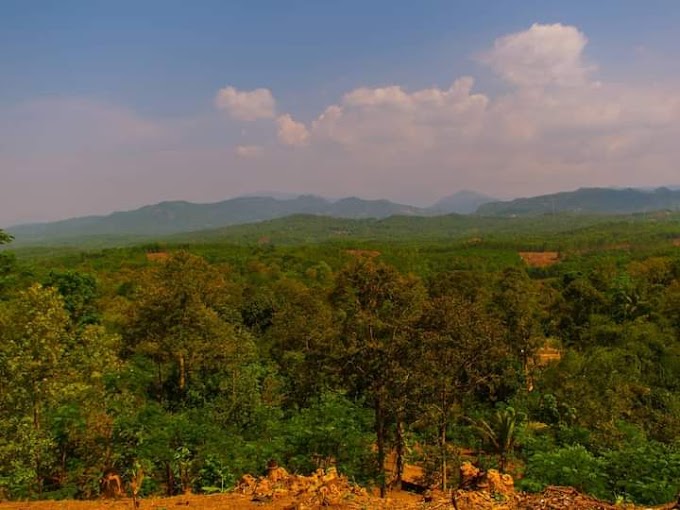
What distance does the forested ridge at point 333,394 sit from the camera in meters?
10.5

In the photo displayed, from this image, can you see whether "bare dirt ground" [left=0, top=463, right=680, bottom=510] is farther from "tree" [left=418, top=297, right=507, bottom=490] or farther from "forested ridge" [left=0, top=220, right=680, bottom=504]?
"tree" [left=418, top=297, right=507, bottom=490]

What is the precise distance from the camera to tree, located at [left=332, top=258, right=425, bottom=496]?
1266 centimetres

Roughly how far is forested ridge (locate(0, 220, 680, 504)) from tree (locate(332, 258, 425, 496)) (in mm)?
39

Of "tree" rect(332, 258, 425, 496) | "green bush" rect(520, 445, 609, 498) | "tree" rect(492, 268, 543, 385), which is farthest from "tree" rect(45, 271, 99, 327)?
"green bush" rect(520, 445, 609, 498)

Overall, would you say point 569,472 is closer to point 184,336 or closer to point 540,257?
point 184,336


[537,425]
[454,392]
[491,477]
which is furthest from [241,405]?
[537,425]

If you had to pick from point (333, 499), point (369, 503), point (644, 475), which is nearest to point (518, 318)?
point (644, 475)

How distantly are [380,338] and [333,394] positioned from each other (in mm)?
3072

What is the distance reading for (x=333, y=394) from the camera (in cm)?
1538

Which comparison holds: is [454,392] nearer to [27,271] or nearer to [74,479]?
[74,479]

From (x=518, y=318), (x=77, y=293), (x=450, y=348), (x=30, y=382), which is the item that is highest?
(x=30, y=382)

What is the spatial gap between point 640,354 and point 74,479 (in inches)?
896

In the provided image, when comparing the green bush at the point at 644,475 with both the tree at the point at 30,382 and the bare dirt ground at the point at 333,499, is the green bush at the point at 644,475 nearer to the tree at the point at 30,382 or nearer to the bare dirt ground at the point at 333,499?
the bare dirt ground at the point at 333,499

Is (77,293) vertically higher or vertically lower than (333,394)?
higher
